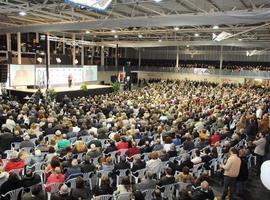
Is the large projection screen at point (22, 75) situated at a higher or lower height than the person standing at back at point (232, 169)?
higher

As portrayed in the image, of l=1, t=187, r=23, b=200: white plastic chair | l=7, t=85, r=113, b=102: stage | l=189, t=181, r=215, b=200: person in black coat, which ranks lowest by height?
l=1, t=187, r=23, b=200: white plastic chair

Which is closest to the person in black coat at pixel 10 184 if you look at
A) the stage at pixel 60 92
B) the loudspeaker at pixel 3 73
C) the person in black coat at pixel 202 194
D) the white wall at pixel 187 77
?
the person in black coat at pixel 202 194

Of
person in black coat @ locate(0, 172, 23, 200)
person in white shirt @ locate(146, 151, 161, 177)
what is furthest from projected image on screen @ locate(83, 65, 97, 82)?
person in black coat @ locate(0, 172, 23, 200)

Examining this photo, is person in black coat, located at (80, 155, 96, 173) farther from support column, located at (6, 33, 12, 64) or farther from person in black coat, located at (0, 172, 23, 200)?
support column, located at (6, 33, 12, 64)

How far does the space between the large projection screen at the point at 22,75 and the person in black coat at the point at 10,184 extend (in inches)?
661

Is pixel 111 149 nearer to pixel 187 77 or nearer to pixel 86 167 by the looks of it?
pixel 86 167

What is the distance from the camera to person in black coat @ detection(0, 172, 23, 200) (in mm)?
5618

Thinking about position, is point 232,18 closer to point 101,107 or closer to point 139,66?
point 101,107

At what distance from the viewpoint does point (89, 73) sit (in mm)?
29375

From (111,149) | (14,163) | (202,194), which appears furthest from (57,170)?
(202,194)

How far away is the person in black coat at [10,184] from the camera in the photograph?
5.62 m

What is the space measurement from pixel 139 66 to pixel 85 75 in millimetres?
12143

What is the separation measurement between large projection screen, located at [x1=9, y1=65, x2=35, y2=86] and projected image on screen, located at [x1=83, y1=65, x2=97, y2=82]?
21.9 feet

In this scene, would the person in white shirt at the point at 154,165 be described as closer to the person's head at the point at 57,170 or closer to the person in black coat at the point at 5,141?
the person's head at the point at 57,170
